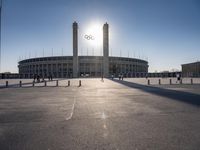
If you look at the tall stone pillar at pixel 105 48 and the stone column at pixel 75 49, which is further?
the tall stone pillar at pixel 105 48

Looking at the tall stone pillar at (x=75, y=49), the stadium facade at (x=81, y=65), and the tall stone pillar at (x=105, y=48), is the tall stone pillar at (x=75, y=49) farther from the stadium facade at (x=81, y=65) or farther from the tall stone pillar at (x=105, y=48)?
the tall stone pillar at (x=105, y=48)

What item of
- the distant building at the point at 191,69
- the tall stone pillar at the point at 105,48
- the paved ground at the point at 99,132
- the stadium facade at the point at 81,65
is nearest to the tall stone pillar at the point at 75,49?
the stadium facade at the point at 81,65

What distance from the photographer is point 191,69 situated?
336ft

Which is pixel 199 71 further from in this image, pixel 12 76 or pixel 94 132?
pixel 94 132

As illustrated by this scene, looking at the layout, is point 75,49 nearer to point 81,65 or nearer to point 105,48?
point 81,65

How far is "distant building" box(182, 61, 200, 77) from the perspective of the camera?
9697 cm

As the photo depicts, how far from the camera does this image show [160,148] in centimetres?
438

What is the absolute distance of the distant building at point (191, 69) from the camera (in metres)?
97.0

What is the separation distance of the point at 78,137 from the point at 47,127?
1.42 metres

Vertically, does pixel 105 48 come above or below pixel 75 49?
above

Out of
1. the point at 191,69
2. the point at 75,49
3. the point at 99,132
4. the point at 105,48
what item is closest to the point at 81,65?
the point at 75,49

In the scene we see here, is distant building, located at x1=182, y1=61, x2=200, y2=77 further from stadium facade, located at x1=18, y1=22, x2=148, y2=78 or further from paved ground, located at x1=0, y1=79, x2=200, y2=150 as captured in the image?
paved ground, located at x1=0, y1=79, x2=200, y2=150

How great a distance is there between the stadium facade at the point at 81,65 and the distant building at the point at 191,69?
69.1 feet

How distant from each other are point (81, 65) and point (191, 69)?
5576 centimetres
